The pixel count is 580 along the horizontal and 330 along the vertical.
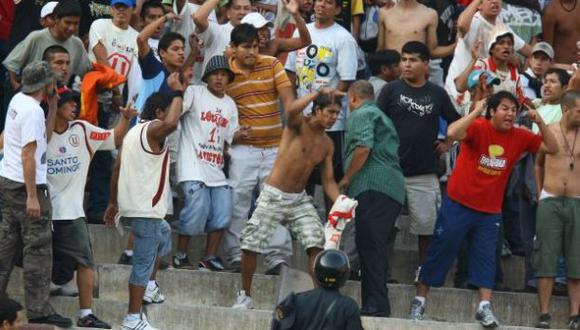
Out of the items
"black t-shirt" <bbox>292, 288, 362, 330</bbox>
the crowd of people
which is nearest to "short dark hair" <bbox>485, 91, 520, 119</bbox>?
the crowd of people

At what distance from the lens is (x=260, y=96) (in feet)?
50.3

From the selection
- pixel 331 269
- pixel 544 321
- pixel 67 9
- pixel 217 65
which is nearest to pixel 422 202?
pixel 544 321

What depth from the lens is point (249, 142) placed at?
1525 centimetres

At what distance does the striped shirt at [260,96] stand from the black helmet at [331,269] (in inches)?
167

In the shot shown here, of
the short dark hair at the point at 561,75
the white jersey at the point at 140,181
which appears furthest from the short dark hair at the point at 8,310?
the short dark hair at the point at 561,75

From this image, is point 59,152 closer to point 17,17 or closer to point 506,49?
point 17,17

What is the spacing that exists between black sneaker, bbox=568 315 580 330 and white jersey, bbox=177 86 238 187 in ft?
10.2

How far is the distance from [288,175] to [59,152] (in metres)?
1.89

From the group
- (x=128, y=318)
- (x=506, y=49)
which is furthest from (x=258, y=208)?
(x=506, y=49)

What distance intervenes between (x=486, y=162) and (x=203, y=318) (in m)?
2.66

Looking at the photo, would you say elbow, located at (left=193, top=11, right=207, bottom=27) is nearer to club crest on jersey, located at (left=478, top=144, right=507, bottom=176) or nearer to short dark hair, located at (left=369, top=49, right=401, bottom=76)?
short dark hair, located at (left=369, top=49, right=401, bottom=76)

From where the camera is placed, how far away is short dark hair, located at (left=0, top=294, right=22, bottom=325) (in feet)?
36.8

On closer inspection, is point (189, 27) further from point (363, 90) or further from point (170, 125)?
point (170, 125)

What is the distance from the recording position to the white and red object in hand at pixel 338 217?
1396 centimetres
